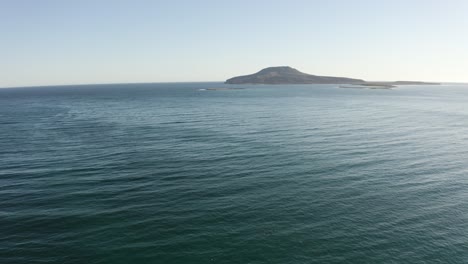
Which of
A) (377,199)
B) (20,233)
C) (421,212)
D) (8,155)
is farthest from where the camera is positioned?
(8,155)

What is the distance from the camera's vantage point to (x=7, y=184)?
153 feet

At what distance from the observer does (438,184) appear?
44.6m

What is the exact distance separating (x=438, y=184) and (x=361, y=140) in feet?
92.9

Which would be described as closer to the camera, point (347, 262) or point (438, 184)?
point (347, 262)

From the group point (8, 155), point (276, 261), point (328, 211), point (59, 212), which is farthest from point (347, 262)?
point (8, 155)

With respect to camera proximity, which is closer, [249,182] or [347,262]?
[347,262]

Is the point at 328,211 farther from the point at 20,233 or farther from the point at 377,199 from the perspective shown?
the point at 20,233

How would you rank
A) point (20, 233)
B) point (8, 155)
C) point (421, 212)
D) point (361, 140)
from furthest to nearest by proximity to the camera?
point (361, 140) < point (8, 155) < point (421, 212) < point (20, 233)

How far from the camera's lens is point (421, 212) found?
3622 centimetres

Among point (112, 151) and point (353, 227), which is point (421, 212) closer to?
point (353, 227)

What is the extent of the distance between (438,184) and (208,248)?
33.9 m

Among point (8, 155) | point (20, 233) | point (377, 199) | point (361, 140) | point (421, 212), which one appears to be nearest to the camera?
point (20, 233)

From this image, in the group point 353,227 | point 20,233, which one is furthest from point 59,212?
point 353,227

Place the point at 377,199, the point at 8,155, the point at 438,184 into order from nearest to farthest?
the point at 377,199
the point at 438,184
the point at 8,155
